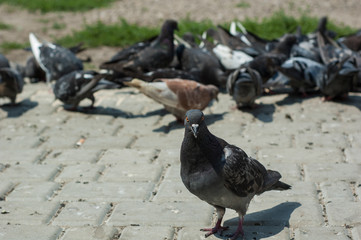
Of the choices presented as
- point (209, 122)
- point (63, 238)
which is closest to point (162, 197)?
point (63, 238)

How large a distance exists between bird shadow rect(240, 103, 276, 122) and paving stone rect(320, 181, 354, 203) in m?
2.30

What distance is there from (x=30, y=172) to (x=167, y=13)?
8.52 m

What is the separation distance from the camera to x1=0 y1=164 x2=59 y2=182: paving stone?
5730mm

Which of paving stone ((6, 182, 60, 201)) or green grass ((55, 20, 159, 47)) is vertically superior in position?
paving stone ((6, 182, 60, 201))

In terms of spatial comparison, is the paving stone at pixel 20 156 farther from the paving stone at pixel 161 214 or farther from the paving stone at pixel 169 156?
the paving stone at pixel 161 214

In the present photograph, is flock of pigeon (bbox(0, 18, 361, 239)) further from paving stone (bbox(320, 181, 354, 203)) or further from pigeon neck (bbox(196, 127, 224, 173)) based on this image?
pigeon neck (bbox(196, 127, 224, 173))

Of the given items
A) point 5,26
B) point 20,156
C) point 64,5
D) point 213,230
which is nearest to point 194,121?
point 213,230

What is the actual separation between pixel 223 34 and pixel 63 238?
637cm

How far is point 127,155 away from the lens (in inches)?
250

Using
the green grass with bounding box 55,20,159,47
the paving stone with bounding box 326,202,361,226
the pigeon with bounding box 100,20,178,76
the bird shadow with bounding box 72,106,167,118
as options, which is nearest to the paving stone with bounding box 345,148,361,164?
the paving stone with bounding box 326,202,361,226

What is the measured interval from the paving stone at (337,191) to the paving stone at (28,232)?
232 cm

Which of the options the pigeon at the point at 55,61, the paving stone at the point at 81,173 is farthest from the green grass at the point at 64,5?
the paving stone at the point at 81,173

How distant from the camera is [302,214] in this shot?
4695 mm

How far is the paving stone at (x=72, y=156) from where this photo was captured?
619 cm
